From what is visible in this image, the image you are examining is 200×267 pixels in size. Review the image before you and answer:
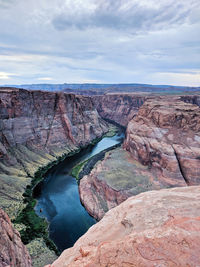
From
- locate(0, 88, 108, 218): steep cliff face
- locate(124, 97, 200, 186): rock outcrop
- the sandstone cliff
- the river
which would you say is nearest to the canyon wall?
locate(124, 97, 200, 186): rock outcrop

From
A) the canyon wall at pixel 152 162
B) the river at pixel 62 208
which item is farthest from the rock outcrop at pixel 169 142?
the river at pixel 62 208

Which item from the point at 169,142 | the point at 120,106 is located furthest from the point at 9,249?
the point at 120,106

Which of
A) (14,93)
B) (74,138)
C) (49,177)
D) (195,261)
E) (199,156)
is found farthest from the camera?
(74,138)

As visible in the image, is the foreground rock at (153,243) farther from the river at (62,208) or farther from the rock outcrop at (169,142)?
the rock outcrop at (169,142)

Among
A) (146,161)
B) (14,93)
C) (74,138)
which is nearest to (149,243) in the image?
(146,161)

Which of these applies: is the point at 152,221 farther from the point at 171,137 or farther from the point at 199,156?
the point at 171,137

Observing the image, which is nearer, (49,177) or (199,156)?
(199,156)
